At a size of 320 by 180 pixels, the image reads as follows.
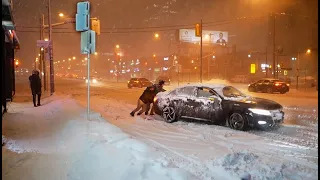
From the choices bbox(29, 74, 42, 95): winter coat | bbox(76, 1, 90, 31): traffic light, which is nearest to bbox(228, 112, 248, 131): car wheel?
bbox(76, 1, 90, 31): traffic light

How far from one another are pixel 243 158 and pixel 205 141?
2.17 metres

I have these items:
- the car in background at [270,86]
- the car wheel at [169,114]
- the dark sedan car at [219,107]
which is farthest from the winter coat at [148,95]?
the car in background at [270,86]

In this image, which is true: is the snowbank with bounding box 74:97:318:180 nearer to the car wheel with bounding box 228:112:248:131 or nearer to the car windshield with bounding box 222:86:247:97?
the car wheel with bounding box 228:112:248:131

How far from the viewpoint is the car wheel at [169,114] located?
1116 centimetres

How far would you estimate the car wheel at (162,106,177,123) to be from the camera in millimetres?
11164

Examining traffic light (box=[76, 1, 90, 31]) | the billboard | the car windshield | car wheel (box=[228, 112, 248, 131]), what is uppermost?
the billboard

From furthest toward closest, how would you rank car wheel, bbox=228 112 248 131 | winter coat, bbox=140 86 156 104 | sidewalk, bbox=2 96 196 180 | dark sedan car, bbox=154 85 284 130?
winter coat, bbox=140 86 156 104
car wheel, bbox=228 112 248 131
dark sedan car, bbox=154 85 284 130
sidewalk, bbox=2 96 196 180

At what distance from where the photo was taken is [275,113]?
9.46 meters

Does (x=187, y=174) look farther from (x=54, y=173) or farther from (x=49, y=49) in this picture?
(x=49, y=49)

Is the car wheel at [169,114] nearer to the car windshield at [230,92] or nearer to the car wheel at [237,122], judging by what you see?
the car windshield at [230,92]

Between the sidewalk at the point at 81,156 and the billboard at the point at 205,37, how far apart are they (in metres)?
65.6

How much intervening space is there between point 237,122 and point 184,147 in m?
2.85

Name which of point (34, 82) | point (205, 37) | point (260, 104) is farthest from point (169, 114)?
point (205, 37)

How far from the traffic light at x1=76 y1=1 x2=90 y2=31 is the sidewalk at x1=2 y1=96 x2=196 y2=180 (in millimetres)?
2832
